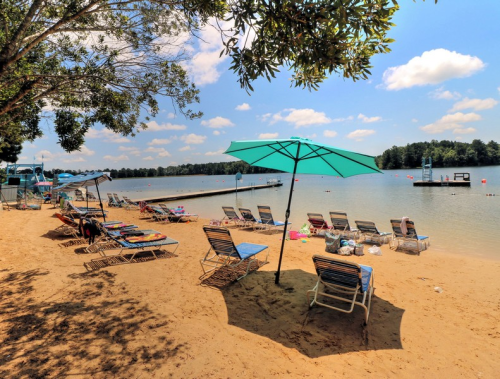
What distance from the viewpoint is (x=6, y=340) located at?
9.87ft

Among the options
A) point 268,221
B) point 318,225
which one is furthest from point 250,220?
point 318,225

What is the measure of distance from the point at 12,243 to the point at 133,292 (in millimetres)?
5516

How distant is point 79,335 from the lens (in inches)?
123

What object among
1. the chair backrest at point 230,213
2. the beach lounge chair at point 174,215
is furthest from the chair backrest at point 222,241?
the beach lounge chair at point 174,215

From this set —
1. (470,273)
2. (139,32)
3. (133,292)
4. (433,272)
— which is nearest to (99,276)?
(133,292)

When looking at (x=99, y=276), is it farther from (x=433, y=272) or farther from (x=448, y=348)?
(x=433, y=272)

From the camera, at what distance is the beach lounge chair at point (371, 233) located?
8828 millimetres

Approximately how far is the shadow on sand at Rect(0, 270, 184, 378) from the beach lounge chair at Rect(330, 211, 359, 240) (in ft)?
24.2

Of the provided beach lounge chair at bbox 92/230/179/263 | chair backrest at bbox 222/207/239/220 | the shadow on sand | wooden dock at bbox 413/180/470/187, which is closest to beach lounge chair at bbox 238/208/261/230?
chair backrest at bbox 222/207/239/220

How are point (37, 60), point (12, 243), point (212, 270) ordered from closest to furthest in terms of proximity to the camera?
point (212, 270), point (37, 60), point (12, 243)

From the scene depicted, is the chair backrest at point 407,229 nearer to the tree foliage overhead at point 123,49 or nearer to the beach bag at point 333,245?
the beach bag at point 333,245

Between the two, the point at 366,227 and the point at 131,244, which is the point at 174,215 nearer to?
the point at 131,244

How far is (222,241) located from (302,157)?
7.25 ft

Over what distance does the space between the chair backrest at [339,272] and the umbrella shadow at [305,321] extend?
484 millimetres
